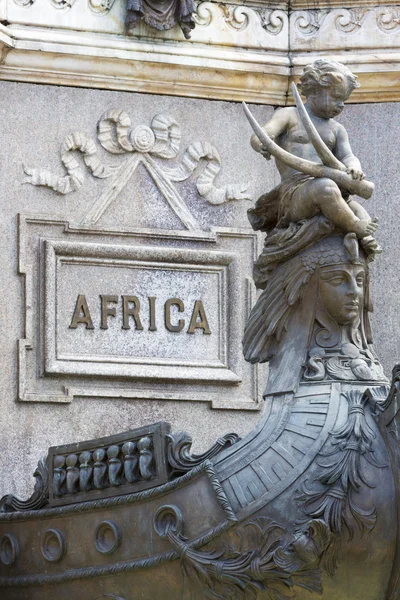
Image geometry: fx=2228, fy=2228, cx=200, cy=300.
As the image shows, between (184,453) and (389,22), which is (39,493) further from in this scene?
(389,22)

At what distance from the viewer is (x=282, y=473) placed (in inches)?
406

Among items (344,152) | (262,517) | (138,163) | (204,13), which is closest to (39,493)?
(262,517)

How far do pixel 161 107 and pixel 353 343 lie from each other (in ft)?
11.1

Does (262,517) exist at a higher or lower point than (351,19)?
lower

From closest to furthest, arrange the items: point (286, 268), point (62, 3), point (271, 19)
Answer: point (286, 268) → point (62, 3) → point (271, 19)

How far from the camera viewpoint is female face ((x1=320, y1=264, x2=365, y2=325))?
10.7 metres

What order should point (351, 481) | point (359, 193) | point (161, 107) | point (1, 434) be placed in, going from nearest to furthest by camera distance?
point (351, 481), point (359, 193), point (1, 434), point (161, 107)

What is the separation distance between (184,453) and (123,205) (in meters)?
3.06

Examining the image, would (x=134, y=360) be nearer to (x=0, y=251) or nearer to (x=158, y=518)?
(x=0, y=251)

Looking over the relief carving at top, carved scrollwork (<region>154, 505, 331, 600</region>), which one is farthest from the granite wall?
carved scrollwork (<region>154, 505, 331, 600</region>)

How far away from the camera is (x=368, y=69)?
13852mm

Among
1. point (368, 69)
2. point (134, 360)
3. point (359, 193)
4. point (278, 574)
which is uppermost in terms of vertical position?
point (368, 69)

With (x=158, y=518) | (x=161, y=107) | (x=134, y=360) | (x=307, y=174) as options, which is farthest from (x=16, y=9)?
(x=158, y=518)

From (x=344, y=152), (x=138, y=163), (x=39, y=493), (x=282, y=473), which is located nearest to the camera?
(x=282, y=473)
